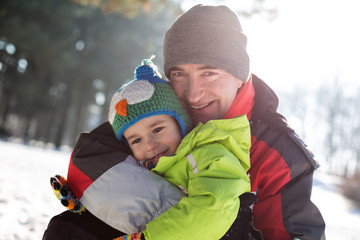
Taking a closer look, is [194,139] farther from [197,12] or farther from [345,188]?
[345,188]

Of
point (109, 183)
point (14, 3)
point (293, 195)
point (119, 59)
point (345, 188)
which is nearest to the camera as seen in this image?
point (109, 183)

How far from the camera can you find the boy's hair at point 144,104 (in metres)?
1.67

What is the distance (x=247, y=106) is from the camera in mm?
1798

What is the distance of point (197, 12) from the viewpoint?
1.91 metres

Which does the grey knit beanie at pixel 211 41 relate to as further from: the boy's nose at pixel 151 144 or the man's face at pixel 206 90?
the boy's nose at pixel 151 144

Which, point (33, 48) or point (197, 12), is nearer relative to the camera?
point (197, 12)

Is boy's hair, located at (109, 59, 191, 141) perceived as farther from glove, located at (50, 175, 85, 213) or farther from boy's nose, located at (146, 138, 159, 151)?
glove, located at (50, 175, 85, 213)

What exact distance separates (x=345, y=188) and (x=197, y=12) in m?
11.3

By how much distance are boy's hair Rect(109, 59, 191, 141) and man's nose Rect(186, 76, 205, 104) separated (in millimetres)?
90

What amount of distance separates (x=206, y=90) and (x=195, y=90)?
0.21 ft

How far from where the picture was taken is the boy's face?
163cm

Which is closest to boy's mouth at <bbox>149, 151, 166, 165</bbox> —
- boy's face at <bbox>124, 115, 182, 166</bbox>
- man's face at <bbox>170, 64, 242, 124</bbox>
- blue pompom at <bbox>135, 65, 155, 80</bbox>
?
boy's face at <bbox>124, 115, 182, 166</bbox>

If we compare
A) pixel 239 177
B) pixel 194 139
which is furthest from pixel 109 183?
pixel 239 177

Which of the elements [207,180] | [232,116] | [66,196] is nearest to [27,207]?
[66,196]
